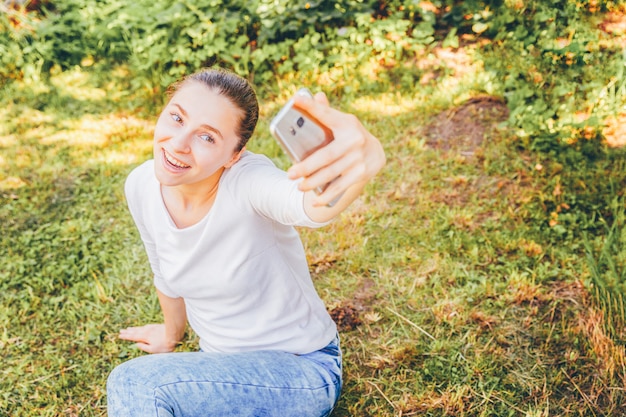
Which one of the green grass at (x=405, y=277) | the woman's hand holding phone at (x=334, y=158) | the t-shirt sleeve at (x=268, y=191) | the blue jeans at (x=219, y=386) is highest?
the woman's hand holding phone at (x=334, y=158)

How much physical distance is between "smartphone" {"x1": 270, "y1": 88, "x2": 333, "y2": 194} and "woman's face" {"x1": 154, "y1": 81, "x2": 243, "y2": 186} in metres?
0.62

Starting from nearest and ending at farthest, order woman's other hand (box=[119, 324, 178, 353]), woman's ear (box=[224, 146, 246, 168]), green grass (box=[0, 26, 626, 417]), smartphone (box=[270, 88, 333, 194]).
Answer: smartphone (box=[270, 88, 333, 194]) < woman's ear (box=[224, 146, 246, 168]) < green grass (box=[0, 26, 626, 417]) < woman's other hand (box=[119, 324, 178, 353])

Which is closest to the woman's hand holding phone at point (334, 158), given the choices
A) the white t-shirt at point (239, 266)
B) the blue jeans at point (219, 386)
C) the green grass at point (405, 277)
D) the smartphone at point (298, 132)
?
the smartphone at point (298, 132)

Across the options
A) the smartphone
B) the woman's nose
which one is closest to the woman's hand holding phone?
the smartphone

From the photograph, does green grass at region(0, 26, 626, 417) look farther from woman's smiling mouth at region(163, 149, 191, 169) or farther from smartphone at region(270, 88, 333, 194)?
smartphone at region(270, 88, 333, 194)

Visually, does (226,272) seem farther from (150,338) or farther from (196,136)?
(150,338)

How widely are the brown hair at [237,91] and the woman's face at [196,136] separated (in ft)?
0.05

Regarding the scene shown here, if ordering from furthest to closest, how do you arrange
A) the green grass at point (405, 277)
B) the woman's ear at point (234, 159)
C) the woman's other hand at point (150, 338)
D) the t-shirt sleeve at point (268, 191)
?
the woman's other hand at point (150, 338), the green grass at point (405, 277), the woman's ear at point (234, 159), the t-shirt sleeve at point (268, 191)

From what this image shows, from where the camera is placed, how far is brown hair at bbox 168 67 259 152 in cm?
169

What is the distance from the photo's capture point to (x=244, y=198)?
5.60ft

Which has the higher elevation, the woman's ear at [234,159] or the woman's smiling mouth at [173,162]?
the woman's smiling mouth at [173,162]

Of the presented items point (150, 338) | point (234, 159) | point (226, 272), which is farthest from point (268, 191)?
point (150, 338)

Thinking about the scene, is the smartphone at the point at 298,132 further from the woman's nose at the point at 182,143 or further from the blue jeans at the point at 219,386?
the blue jeans at the point at 219,386

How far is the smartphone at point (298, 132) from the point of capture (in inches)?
41.9
